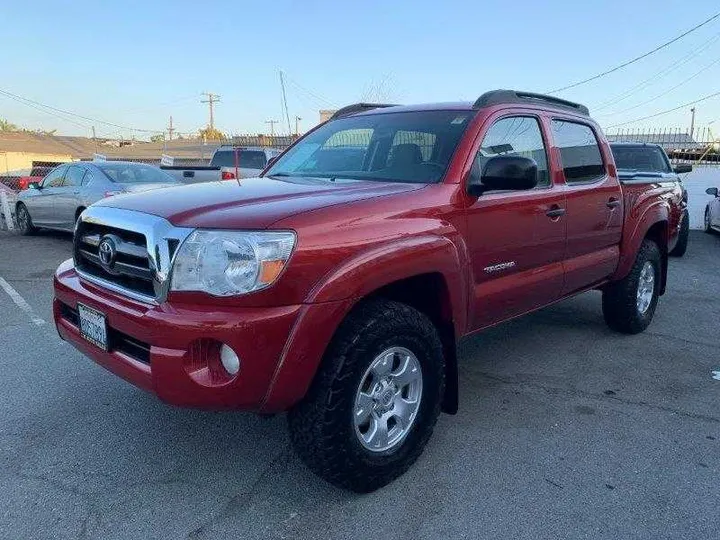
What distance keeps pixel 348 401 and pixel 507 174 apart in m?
1.44

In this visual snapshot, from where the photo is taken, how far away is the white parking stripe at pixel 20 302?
5438 mm

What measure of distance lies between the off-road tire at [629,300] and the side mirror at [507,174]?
2.36 meters

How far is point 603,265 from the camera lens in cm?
452

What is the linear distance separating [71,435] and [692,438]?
3515 millimetres

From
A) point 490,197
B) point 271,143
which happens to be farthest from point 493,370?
point 271,143

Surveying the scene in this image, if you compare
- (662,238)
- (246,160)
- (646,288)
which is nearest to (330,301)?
(646,288)

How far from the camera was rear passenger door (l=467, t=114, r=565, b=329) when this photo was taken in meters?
3.28

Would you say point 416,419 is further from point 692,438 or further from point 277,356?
point 692,438

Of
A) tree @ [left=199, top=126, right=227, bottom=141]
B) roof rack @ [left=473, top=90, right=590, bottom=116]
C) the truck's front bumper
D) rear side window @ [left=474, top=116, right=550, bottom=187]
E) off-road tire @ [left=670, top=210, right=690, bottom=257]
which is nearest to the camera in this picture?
the truck's front bumper

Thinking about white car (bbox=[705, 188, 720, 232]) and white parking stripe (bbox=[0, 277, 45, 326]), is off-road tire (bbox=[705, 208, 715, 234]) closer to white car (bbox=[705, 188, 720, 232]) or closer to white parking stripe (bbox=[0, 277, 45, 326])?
white car (bbox=[705, 188, 720, 232])

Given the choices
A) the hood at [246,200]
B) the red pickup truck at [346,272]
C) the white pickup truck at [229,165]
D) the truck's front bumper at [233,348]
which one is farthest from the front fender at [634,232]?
the white pickup truck at [229,165]

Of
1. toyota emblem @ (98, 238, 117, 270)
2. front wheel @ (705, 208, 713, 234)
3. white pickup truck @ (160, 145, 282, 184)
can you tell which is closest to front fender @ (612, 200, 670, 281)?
toyota emblem @ (98, 238, 117, 270)

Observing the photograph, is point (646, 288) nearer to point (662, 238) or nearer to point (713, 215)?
point (662, 238)

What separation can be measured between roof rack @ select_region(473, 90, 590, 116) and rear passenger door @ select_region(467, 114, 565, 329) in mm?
114
